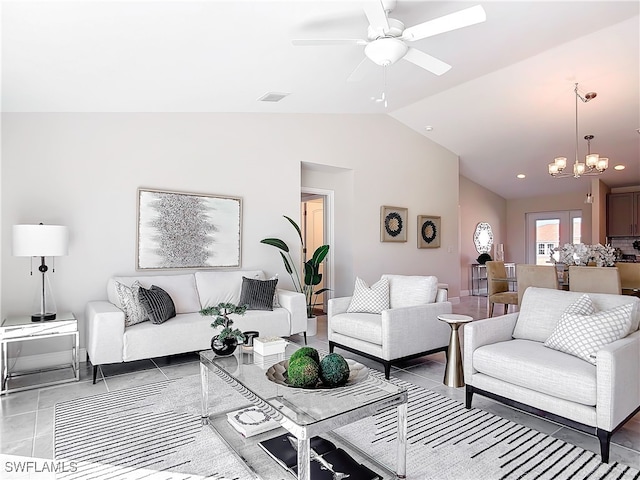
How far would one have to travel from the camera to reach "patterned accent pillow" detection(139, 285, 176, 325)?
143 inches

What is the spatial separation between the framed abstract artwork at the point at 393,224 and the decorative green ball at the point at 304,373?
4781 mm

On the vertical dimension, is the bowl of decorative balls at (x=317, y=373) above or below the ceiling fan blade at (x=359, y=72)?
below

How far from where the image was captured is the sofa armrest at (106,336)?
3291mm

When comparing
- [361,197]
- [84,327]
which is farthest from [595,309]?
[84,327]

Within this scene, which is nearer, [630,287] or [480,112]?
[630,287]

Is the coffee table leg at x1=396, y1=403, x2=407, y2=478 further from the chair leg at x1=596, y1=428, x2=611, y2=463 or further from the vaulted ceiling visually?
the vaulted ceiling

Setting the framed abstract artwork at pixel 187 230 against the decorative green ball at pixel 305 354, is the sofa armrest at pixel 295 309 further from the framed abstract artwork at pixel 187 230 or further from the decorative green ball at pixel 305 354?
the decorative green ball at pixel 305 354

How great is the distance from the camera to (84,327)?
3.97 meters

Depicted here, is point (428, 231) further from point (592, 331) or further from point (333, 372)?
point (333, 372)

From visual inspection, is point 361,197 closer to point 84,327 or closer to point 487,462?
point 84,327

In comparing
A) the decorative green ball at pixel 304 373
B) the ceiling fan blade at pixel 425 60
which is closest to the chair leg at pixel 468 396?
the decorative green ball at pixel 304 373

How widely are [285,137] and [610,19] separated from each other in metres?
3.68

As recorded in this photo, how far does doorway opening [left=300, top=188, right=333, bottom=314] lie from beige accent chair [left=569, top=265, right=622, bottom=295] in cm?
336

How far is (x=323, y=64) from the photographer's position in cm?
391
